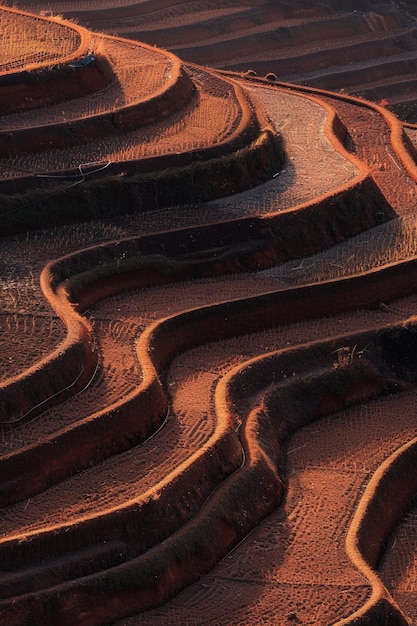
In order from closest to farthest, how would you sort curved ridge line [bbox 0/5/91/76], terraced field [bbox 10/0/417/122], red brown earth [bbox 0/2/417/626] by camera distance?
1. red brown earth [bbox 0/2/417/626]
2. curved ridge line [bbox 0/5/91/76]
3. terraced field [bbox 10/0/417/122]

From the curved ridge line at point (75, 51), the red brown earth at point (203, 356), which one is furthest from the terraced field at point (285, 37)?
the curved ridge line at point (75, 51)

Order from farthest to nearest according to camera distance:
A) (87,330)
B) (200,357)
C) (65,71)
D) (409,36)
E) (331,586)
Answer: (409,36) → (65,71) → (200,357) → (87,330) → (331,586)

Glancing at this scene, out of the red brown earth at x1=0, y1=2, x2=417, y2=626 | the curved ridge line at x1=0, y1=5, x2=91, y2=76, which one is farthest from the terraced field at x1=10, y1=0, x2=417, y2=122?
the curved ridge line at x1=0, y1=5, x2=91, y2=76

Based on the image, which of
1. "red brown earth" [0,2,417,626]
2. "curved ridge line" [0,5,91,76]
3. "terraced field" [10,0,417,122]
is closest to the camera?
"red brown earth" [0,2,417,626]

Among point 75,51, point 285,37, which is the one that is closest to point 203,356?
point 75,51

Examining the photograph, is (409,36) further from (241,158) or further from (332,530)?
(332,530)

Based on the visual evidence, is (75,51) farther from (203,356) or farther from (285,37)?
(285,37)

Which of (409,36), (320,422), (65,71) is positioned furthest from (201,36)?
(320,422)

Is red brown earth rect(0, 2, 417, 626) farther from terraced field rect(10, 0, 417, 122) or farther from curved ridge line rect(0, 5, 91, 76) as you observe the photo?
terraced field rect(10, 0, 417, 122)

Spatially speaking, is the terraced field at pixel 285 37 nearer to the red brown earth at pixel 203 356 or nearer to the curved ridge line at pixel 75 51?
the red brown earth at pixel 203 356
